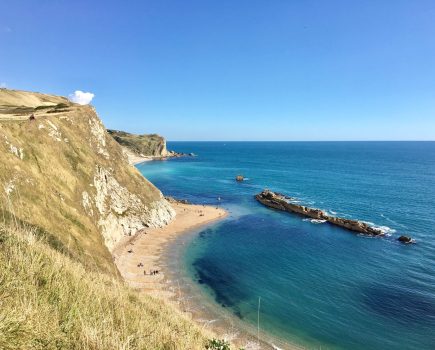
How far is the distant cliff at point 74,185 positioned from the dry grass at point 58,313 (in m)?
11.1

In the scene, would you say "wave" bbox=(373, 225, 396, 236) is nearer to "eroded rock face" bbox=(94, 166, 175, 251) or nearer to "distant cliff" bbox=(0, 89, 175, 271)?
"eroded rock face" bbox=(94, 166, 175, 251)

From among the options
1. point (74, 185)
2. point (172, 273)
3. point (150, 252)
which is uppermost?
point (74, 185)

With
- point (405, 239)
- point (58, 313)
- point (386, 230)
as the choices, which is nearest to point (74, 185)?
point (58, 313)

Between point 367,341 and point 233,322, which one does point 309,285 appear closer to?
point 367,341

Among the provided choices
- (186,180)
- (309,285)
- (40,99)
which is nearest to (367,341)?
(309,285)

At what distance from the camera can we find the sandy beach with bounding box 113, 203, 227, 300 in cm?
3792

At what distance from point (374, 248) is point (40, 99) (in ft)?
346

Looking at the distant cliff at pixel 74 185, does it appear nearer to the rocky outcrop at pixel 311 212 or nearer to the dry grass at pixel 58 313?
the dry grass at pixel 58 313

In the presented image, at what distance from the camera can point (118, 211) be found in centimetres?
5197

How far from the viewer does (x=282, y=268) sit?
44188mm

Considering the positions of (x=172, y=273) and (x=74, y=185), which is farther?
(x=172, y=273)

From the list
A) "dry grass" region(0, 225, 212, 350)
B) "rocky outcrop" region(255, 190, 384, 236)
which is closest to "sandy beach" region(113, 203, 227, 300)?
"rocky outcrop" region(255, 190, 384, 236)

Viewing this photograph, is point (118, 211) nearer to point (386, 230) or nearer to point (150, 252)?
point (150, 252)

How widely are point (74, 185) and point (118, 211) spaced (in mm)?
12274
